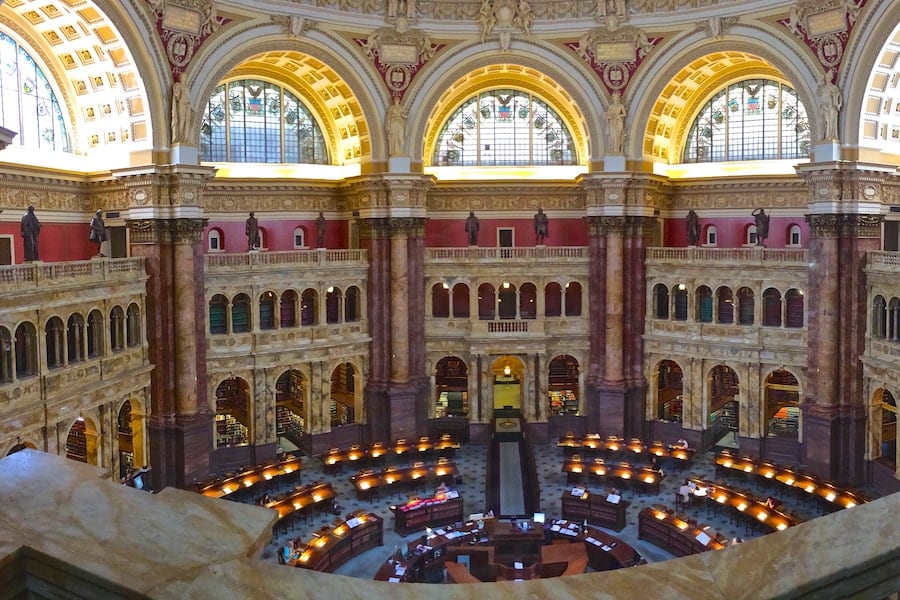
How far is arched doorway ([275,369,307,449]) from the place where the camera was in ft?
131

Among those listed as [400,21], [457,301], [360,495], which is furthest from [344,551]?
[400,21]

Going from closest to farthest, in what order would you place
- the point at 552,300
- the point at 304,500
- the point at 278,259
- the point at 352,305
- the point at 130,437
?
the point at 304,500, the point at 130,437, the point at 278,259, the point at 352,305, the point at 552,300

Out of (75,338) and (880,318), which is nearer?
(75,338)

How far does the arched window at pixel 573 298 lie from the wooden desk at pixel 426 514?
14801mm

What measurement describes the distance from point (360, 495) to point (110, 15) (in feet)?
68.0

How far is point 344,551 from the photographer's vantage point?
86.0 ft

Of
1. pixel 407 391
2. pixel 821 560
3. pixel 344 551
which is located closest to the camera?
pixel 821 560

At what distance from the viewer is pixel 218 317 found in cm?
3594

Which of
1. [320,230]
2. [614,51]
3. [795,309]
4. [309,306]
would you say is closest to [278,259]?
[320,230]

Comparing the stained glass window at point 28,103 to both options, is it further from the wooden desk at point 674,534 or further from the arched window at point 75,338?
the wooden desk at point 674,534

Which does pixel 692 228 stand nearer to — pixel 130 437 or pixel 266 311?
pixel 266 311

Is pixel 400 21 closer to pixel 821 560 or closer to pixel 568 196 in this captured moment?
pixel 568 196

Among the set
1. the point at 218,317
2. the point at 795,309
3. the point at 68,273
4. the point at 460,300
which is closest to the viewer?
the point at 68,273

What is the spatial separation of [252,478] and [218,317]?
823cm
